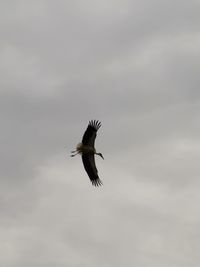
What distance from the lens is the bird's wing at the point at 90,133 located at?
640ft

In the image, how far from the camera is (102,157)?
199 meters

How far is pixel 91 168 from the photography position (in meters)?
198

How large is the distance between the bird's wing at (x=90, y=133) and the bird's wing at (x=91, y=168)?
6.65 feet

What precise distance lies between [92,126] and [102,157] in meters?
5.25

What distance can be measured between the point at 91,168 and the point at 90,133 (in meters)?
4.89

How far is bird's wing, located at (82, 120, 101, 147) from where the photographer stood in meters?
195

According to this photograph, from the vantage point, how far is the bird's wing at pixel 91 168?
197 m

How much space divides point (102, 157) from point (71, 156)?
8.01 m

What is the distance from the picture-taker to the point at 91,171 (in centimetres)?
19800

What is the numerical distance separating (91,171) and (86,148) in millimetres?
4020

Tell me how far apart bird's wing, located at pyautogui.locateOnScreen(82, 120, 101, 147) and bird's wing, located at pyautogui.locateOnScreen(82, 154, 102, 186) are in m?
2.03

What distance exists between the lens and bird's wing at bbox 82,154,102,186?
19688 centimetres

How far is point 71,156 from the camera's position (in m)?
Answer: 192

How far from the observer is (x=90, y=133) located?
195 metres
